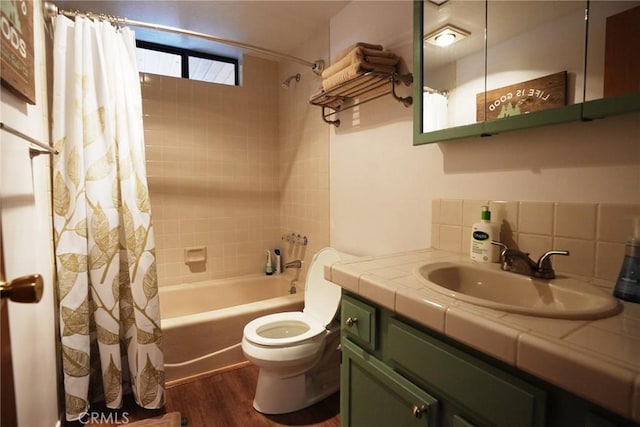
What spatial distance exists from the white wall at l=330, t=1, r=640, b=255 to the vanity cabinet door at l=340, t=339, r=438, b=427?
0.67 metres

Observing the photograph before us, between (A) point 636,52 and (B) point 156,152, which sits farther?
(B) point 156,152

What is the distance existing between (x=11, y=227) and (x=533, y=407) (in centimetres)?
143

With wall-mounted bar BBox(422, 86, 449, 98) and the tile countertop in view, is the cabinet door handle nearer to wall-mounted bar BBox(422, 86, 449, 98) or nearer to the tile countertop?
the tile countertop

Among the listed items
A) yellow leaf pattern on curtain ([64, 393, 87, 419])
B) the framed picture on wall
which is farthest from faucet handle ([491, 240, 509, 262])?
yellow leaf pattern on curtain ([64, 393, 87, 419])

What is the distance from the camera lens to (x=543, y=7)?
1.03 metres

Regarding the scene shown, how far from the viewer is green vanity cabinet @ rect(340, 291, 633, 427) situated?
0.59 meters

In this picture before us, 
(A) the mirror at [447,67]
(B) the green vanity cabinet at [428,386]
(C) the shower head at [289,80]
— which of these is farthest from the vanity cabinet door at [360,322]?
(C) the shower head at [289,80]

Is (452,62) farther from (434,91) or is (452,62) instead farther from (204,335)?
(204,335)

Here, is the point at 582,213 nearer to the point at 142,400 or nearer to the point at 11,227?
the point at 11,227

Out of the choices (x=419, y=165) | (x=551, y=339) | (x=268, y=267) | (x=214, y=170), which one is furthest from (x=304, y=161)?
(x=551, y=339)

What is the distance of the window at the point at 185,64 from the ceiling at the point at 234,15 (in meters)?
0.14

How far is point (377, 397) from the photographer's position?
0.98 m

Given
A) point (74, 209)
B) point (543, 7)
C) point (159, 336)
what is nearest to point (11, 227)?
point (74, 209)

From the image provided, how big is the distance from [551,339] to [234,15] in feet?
7.57
